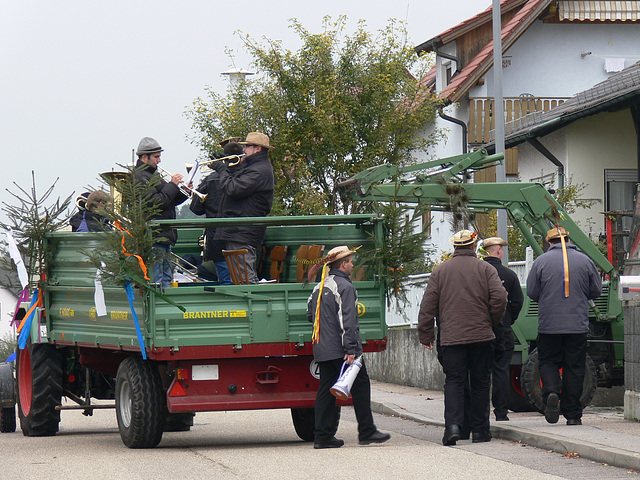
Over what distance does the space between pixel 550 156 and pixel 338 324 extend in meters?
16.6

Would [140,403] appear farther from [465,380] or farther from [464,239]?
[464,239]

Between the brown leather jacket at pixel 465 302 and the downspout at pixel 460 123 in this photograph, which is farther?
the downspout at pixel 460 123

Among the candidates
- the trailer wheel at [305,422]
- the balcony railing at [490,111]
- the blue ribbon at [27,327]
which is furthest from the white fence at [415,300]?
the balcony railing at [490,111]

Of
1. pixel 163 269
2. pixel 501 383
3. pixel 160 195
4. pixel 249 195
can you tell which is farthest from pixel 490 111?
pixel 163 269

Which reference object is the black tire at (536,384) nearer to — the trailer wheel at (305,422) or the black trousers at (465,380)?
the black trousers at (465,380)

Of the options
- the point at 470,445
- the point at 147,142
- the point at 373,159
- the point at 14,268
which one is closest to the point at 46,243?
the point at 14,268

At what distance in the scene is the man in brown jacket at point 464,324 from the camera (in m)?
10.9

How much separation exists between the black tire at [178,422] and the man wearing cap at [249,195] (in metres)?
2.27

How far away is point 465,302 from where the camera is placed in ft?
35.7

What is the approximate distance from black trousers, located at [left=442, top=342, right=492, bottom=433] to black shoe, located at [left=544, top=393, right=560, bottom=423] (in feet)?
2.69

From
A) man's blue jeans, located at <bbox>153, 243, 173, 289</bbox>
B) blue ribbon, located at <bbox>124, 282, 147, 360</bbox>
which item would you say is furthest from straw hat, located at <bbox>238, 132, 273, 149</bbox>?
blue ribbon, located at <bbox>124, 282, 147, 360</bbox>

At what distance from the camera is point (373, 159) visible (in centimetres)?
2959

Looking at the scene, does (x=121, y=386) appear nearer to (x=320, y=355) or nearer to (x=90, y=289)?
(x=90, y=289)

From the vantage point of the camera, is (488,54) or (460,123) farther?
(488,54)
